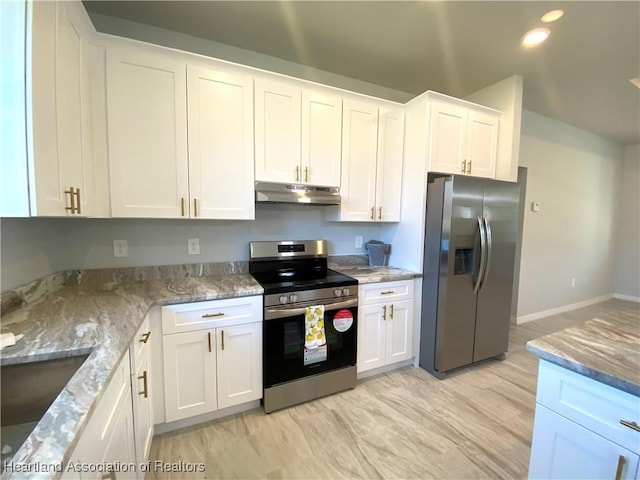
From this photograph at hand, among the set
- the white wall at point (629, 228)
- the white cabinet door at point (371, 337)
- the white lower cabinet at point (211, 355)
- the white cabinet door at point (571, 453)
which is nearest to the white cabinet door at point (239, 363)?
the white lower cabinet at point (211, 355)

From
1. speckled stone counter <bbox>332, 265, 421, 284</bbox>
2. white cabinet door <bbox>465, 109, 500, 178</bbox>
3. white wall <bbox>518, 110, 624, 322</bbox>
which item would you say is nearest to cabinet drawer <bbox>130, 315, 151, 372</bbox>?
speckled stone counter <bbox>332, 265, 421, 284</bbox>

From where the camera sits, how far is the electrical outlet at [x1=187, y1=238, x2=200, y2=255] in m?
2.17

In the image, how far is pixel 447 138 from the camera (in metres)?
2.48

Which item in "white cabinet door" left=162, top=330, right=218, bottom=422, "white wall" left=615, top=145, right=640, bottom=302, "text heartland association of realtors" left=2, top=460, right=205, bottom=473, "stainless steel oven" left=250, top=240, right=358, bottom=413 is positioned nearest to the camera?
A: "text heartland association of realtors" left=2, top=460, right=205, bottom=473

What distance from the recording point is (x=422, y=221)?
2.43m

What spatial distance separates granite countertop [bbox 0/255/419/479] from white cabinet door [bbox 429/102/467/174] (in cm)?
107

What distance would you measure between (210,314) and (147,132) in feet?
4.09

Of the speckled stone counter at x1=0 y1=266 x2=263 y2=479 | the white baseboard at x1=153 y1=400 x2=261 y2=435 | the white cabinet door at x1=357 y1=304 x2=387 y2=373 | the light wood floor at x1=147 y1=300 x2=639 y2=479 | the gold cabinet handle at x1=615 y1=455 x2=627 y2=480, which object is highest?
the speckled stone counter at x1=0 y1=266 x2=263 y2=479

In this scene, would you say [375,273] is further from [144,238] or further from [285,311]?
[144,238]

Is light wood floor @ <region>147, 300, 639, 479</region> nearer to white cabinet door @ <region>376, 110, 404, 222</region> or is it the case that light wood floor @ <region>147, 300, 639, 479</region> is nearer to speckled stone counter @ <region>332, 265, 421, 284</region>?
speckled stone counter @ <region>332, 265, 421, 284</region>

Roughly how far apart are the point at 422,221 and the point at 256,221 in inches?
59.1

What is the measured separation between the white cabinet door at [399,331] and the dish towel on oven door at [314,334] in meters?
0.68

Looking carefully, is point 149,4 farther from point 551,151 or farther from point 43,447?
point 551,151

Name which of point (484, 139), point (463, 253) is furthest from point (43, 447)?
point (484, 139)
